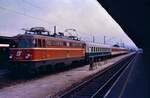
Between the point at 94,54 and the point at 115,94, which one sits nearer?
the point at 115,94

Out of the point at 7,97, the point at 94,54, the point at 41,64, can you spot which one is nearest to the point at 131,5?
the point at 41,64

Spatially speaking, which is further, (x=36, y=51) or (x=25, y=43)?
(x=25, y=43)

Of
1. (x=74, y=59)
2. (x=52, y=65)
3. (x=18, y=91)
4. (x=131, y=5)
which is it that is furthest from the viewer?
(x=74, y=59)

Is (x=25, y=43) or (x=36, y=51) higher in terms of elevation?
(x=25, y=43)

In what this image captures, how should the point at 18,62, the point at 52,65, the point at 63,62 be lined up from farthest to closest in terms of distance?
the point at 63,62 < the point at 52,65 < the point at 18,62

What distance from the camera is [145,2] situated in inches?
672

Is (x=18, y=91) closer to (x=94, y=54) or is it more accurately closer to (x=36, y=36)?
(x=36, y=36)

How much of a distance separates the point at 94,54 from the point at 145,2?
26.6 meters

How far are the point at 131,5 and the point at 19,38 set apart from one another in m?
8.74

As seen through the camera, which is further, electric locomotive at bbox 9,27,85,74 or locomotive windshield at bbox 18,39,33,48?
locomotive windshield at bbox 18,39,33,48

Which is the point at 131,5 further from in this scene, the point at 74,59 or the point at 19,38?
the point at 74,59

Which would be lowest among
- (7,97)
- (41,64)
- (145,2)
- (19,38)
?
(7,97)

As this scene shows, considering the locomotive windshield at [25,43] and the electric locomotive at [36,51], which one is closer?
the electric locomotive at [36,51]

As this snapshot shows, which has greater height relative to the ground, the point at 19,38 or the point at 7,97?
the point at 19,38
